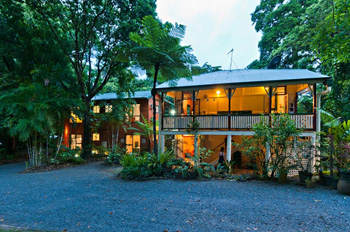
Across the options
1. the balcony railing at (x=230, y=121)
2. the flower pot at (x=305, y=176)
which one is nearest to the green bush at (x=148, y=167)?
the balcony railing at (x=230, y=121)

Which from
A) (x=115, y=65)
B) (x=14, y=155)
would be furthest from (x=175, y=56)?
(x=14, y=155)

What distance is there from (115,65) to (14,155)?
11.1 m

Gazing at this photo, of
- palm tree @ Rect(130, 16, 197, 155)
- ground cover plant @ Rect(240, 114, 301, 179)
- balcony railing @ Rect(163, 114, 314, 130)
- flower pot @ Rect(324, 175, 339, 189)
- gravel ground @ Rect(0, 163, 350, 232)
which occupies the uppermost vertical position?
palm tree @ Rect(130, 16, 197, 155)

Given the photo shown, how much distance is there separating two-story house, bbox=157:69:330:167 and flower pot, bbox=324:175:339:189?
229cm

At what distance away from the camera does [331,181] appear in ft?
19.2

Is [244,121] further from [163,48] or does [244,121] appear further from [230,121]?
[163,48]

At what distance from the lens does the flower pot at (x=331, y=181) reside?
18.7 feet

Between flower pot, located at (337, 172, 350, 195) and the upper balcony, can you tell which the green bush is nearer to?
the upper balcony

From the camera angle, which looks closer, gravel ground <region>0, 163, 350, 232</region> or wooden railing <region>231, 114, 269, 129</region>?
gravel ground <region>0, 163, 350, 232</region>

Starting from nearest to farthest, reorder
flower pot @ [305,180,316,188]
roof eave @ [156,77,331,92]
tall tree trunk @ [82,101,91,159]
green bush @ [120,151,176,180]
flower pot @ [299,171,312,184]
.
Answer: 1. flower pot @ [305,180,316,188]
2. flower pot @ [299,171,312,184]
3. green bush @ [120,151,176,180]
4. roof eave @ [156,77,331,92]
5. tall tree trunk @ [82,101,91,159]

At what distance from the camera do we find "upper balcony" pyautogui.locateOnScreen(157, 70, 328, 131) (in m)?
8.69

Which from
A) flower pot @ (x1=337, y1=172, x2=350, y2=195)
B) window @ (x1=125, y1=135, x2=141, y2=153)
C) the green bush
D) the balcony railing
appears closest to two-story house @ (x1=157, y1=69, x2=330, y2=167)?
the balcony railing

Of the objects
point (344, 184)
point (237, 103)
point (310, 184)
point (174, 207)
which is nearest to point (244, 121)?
point (237, 103)

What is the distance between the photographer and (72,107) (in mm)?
10992
